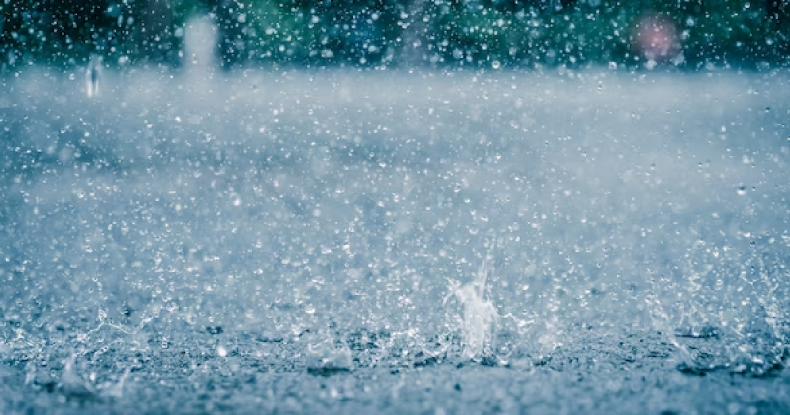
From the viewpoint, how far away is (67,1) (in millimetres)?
10406

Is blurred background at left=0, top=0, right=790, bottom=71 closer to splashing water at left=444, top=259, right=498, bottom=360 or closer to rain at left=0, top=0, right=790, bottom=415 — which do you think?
rain at left=0, top=0, right=790, bottom=415

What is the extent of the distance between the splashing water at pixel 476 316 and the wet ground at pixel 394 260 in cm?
3

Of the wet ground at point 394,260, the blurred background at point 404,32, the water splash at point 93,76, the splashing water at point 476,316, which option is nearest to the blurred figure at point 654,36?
the blurred background at point 404,32

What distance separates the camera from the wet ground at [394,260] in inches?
88.9

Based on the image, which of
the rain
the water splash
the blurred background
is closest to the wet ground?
the rain

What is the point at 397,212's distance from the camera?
481cm

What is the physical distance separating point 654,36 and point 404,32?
344 centimetres

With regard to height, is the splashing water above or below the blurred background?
below

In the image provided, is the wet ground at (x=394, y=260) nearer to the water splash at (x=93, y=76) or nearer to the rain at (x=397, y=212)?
the rain at (x=397, y=212)

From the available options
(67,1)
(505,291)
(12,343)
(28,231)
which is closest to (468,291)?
(505,291)

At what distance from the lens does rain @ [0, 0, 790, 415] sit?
2326 millimetres

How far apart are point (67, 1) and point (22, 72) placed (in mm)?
1353

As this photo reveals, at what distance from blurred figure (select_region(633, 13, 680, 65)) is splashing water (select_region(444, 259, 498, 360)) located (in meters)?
7.53

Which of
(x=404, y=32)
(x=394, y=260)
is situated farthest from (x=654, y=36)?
(x=394, y=260)
